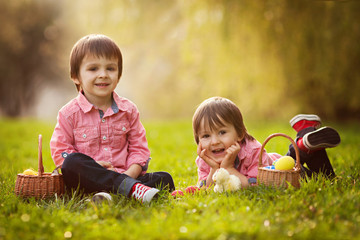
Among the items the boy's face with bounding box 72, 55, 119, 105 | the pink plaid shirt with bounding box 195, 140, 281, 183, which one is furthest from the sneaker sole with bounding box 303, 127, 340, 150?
the boy's face with bounding box 72, 55, 119, 105

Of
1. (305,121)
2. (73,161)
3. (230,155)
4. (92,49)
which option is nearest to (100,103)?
(92,49)

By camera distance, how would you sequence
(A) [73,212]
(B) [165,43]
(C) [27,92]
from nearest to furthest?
(A) [73,212], (B) [165,43], (C) [27,92]

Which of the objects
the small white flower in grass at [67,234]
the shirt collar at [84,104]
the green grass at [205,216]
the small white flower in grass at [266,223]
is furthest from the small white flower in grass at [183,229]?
the shirt collar at [84,104]

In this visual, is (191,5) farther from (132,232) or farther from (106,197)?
(132,232)

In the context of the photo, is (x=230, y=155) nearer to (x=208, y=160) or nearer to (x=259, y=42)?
(x=208, y=160)

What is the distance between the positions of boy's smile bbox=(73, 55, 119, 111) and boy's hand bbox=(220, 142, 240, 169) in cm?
115

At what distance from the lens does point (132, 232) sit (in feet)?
6.65

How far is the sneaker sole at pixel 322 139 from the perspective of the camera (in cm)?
274

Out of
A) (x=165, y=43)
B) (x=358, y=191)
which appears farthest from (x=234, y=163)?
(x=165, y=43)

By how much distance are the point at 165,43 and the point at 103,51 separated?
21.5 feet

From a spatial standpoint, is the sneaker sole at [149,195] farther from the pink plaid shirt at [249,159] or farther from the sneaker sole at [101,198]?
Answer: the pink plaid shirt at [249,159]

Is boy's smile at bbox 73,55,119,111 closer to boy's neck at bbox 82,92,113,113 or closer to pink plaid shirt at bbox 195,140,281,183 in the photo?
boy's neck at bbox 82,92,113,113

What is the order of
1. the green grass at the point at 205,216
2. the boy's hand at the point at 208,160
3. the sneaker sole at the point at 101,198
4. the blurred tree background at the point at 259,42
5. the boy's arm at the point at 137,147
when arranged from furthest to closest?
1. the blurred tree background at the point at 259,42
2. the boy's arm at the point at 137,147
3. the boy's hand at the point at 208,160
4. the sneaker sole at the point at 101,198
5. the green grass at the point at 205,216

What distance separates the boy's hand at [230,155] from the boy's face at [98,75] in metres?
1.15
